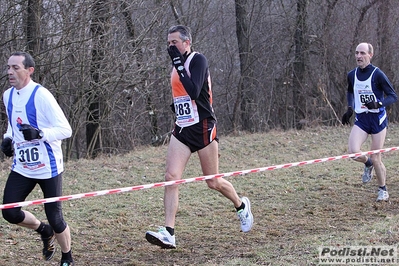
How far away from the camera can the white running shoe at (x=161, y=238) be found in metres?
6.04

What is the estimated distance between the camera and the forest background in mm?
14055

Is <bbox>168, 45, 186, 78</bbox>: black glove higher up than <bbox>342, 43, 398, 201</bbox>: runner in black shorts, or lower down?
higher up

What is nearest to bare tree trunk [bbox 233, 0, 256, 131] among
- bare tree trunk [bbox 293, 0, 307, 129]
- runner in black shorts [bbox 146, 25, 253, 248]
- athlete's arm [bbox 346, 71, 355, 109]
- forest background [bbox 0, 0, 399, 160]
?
forest background [bbox 0, 0, 399, 160]

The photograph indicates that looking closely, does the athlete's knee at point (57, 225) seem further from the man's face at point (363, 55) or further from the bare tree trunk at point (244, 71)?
the bare tree trunk at point (244, 71)

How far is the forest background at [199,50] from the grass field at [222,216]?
107 inches

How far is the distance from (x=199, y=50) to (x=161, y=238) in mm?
15072

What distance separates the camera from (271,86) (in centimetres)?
2275

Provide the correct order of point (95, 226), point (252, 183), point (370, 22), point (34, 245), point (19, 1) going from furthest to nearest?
point (370, 22)
point (19, 1)
point (252, 183)
point (95, 226)
point (34, 245)

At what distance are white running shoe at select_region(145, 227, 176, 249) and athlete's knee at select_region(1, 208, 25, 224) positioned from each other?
3.94ft

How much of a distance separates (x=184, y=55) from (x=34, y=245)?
2.70 m

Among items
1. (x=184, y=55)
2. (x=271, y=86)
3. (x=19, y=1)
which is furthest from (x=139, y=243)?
(x=271, y=86)

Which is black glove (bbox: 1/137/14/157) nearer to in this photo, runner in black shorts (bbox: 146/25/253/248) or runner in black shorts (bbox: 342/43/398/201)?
runner in black shorts (bbox: 146/25/253/248)

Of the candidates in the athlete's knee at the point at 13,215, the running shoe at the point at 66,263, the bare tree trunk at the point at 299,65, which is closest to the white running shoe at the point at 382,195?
the running shoe at the point at 66,263

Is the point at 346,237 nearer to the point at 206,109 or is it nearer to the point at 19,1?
the point at 206,109
